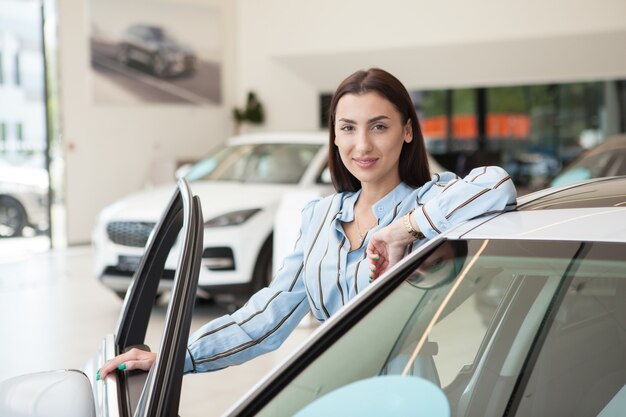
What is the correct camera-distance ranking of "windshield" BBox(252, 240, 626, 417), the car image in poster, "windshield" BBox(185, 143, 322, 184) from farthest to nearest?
the car image in poster < "windshield" BBox(185, 143, 322, 184) < "windshield" BBox(252, 240, 626, 417)

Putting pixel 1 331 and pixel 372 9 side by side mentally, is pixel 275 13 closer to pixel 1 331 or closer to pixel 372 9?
pixel 372 9

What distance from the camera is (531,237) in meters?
1.45

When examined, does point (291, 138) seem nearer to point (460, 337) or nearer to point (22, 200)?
point (22, 200)

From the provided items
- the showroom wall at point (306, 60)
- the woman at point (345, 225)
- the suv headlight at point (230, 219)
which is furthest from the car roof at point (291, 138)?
the woman at point (345, 225)

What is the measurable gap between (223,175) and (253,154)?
35 centimetres

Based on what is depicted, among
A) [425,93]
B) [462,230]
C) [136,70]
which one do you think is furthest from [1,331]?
[425,93]

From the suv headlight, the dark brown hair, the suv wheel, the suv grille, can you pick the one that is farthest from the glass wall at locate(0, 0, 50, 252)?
the dark brown hair

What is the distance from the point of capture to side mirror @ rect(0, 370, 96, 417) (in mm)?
1613

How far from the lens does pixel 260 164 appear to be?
25.0ft

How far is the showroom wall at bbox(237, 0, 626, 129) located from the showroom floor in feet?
17.1

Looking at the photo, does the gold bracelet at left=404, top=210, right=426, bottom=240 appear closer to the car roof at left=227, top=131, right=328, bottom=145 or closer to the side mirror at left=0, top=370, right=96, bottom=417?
the side mirror at left=0, top=370, right=96, bottom=417

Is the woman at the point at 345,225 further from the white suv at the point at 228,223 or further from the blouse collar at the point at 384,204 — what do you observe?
the white suv at the point at 228,223

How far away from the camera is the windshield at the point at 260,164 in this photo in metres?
7.42

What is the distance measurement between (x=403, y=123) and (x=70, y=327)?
17.0ft
